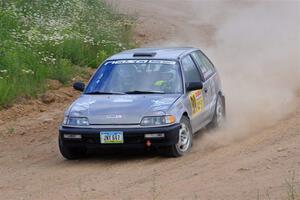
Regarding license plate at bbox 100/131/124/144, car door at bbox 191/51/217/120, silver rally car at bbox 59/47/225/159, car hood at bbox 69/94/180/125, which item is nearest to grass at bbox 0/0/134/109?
silver rally car at bbox 59/47/225/159

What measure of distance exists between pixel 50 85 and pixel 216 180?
321 inches

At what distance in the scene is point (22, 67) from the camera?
16953 mm

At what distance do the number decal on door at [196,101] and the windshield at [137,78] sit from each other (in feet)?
0.81

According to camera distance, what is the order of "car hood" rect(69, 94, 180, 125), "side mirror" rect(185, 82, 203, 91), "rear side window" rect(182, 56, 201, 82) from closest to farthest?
"car hood" rect(69, 94, 180, 125), "side mirror" rect(185, 82, 203, 91), "rear side window" rect(182, 56, 201, 82)

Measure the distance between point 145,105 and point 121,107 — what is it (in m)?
0.33

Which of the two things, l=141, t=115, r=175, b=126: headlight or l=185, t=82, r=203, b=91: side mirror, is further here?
l=185, t=82, r=203, b=91: side mirror

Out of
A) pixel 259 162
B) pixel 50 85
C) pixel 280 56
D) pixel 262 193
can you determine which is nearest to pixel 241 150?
pixel 259 162

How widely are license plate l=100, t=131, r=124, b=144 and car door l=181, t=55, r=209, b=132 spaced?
52.1 inches

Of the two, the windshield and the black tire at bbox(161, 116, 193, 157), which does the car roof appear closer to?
the windshield

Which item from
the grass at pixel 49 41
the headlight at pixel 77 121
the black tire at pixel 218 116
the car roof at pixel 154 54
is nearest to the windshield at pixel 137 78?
the car roof at pixel 154 54

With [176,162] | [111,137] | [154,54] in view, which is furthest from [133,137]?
[154,54]

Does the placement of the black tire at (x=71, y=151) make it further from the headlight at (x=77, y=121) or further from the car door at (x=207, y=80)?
the car door at (x=207, y=80)

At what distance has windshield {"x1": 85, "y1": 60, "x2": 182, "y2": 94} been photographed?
39.7ft

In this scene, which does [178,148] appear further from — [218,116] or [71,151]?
[218,116]
